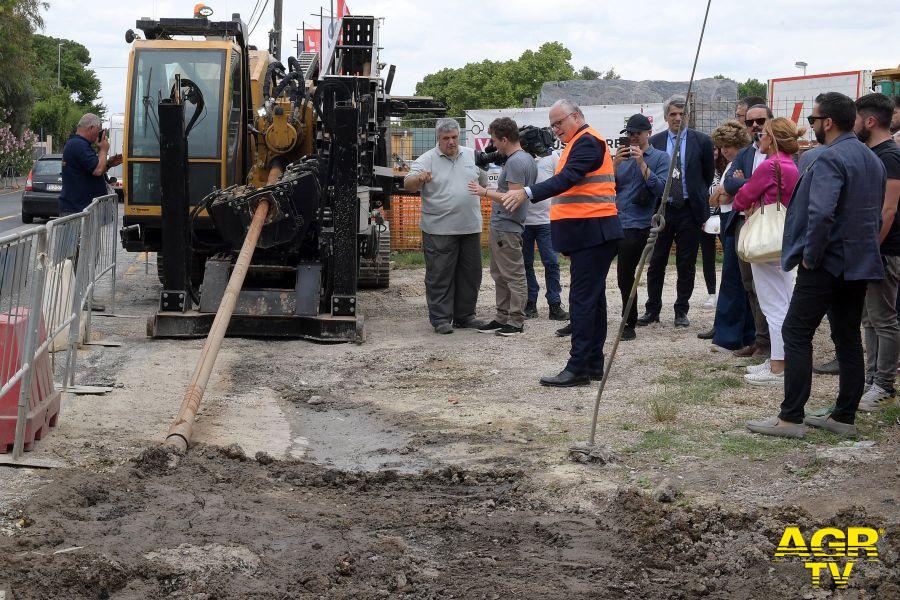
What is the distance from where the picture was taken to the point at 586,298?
26.3 ft

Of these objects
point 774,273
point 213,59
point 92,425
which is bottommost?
point 92,425

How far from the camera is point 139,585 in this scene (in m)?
4.07

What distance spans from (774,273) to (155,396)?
450 centimetres

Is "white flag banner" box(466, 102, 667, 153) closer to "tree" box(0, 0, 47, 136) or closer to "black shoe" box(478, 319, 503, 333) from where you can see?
"black shoe" box(478, 319, 503, 333)

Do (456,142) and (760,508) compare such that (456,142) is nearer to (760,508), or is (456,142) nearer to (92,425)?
(92,425)

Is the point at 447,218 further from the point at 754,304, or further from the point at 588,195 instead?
the point at 754,304

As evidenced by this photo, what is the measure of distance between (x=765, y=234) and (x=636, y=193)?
264 cm

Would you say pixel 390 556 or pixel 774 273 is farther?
pixel 774 273

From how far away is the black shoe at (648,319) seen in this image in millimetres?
10750

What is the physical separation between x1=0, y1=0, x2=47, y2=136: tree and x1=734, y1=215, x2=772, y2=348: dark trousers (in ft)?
121

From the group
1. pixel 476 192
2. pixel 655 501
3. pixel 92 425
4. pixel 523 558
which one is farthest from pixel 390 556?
pixel 476 192

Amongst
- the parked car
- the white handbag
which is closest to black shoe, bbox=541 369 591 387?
the white handbag

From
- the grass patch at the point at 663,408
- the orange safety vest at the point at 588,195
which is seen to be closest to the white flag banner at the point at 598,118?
the orange safety vest at the point at 588,195

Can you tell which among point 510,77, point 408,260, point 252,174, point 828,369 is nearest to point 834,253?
point 828,369
